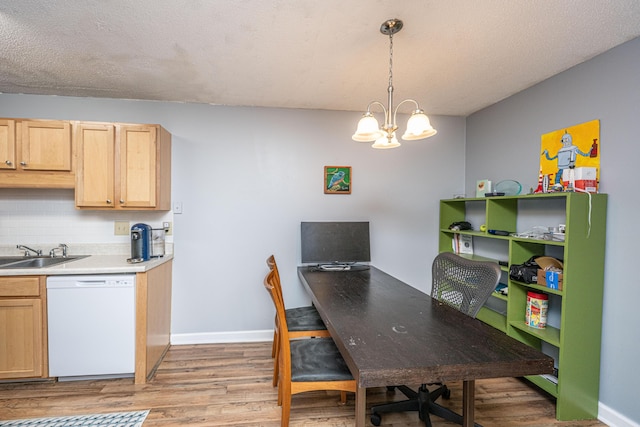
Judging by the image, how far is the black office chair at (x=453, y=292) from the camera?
1.65 meters

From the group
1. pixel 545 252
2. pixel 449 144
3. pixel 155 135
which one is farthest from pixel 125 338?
pixel 449 144

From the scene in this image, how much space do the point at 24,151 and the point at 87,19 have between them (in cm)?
145

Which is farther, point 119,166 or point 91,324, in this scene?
point 119,166

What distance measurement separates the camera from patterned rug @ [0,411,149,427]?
1805 mm

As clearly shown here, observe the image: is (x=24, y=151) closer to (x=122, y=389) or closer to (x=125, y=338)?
(x=125, y=338)

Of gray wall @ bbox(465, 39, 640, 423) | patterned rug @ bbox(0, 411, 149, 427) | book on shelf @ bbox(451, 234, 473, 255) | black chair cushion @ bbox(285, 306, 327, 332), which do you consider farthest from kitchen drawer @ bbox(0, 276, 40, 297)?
gray wall @ bbox(465, 39, 640, 423)

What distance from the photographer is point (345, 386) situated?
4.96 feet

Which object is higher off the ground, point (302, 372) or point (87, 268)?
point (87, 268)

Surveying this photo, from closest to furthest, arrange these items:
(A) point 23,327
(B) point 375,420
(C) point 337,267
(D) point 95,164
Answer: (B) point 375,420, (A) point 23,327, (D) point 95,164, (C) point 337,267

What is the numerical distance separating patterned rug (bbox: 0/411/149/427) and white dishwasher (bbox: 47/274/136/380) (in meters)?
0.38

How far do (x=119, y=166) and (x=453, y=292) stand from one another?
2779 mm

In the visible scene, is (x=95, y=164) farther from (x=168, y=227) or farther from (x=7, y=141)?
(x=168, y=227)

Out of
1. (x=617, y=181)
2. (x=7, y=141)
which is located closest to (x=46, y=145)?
(x=7, y=141)

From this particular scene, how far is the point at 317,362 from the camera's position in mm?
1624
